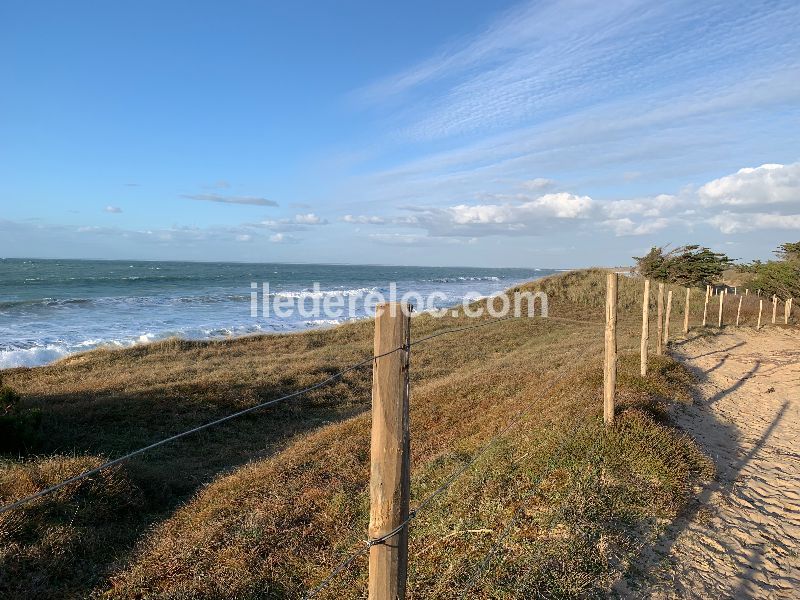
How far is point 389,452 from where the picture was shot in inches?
100

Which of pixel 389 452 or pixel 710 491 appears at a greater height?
pixel 389 452

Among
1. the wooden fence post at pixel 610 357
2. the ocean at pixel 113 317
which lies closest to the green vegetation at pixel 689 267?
the ocean at pixel 113 317

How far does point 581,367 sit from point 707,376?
3.62m

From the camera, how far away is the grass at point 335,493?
4.10 m

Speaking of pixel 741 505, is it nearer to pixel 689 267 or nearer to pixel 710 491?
pixel 710 491

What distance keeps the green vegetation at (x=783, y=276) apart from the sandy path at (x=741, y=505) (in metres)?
17.2

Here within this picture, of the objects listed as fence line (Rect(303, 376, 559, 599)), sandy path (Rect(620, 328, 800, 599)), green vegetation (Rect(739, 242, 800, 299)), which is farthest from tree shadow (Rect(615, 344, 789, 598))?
green vegetation (Rect(739, 242, 800, 299))

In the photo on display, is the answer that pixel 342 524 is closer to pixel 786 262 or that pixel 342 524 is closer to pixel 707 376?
pixel 707 376

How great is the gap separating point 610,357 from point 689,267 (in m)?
32.4

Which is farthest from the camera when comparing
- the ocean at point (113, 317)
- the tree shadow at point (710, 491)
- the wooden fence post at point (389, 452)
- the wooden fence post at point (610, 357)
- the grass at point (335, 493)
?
the ocean at point (113, 317)

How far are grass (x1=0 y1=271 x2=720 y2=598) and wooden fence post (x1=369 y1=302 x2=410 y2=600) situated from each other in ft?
4.39

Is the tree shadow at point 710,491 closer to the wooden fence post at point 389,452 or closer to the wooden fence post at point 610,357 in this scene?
the wooden fence post at point 610,357

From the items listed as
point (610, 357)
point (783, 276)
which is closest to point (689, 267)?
point (783, 276)

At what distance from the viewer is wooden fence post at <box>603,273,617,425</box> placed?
21.0 ft
